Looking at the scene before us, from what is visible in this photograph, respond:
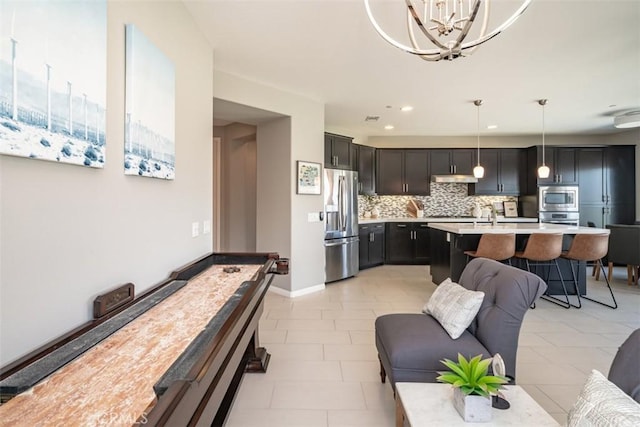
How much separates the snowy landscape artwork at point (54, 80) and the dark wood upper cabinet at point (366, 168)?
5140 mm

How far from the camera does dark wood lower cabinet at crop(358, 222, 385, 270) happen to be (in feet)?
20.0

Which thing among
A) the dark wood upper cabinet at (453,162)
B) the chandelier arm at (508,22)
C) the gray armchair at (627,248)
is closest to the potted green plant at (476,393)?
the chandelier arm at (508,22)

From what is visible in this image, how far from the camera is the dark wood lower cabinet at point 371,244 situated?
6.11 m

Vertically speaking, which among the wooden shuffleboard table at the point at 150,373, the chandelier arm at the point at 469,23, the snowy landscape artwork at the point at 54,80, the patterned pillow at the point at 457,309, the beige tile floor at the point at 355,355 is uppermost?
the chandelier arm at the point at 469,23

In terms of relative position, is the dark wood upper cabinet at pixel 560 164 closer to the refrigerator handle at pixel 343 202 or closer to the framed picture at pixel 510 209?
the framed picture at pixel 510 209

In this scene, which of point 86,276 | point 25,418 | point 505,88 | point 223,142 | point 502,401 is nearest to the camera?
point 25,418

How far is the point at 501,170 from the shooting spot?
6.82m

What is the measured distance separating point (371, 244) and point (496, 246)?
2.74 meters

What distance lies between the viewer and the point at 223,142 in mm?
5367

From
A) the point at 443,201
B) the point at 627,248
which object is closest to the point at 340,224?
the point at 443,201

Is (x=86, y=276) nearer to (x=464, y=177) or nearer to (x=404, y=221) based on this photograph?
(x=404, y=221)

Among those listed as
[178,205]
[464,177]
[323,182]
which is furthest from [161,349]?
[464,177]

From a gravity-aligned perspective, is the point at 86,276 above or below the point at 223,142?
below

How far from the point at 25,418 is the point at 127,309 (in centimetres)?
72
